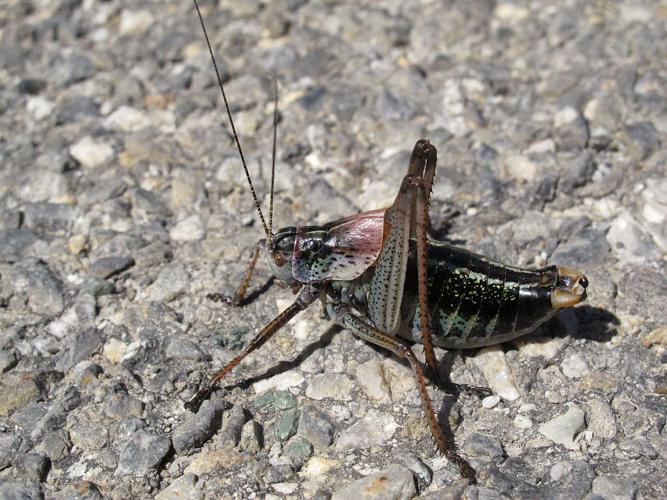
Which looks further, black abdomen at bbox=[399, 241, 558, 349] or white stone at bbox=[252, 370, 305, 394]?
white stone at bbox=[252, 370, 305, 394]

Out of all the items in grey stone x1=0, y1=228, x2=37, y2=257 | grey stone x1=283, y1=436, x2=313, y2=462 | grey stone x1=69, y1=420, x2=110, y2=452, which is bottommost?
grey stone x1=283, y1=436, x2=313, y2=462

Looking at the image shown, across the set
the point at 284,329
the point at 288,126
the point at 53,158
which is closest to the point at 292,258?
the point at 284,329

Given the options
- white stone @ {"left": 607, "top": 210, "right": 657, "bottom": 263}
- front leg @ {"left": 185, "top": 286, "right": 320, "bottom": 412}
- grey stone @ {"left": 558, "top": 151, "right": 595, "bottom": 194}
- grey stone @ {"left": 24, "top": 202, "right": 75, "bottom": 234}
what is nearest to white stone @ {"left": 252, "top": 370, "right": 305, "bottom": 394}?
front leg @ {"left": 185, "top": 286, "right": 320, "bottom": 412}

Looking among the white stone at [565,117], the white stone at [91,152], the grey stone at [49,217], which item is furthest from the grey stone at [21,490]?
the white stone at [565,117]

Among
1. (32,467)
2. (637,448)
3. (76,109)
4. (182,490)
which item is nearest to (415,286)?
(637,448)

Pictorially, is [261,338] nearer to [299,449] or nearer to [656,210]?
[299,449]

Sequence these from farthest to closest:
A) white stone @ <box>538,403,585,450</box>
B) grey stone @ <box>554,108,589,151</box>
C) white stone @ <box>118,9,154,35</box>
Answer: white stone @ <box>118,9,154,35</box>
grey stone @ <box>554,108,589,151</box>
white stone @ <box>538,403,585,450</box>

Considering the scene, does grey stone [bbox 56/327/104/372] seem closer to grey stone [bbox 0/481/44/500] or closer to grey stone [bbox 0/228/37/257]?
grey stone [bbox 0/481/44/500]
